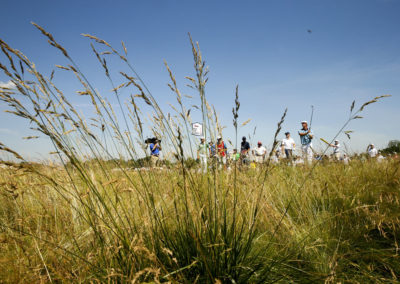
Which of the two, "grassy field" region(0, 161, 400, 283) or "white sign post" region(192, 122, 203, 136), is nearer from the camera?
"grassy field" region(0, 161, 400, 283)

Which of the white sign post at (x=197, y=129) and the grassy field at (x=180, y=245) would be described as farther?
the white sign post at (x=197, y=129)

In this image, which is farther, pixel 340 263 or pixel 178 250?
pixel 340 263

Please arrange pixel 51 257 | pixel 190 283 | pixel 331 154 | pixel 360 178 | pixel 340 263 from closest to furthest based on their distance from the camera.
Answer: pixel 190 283 → pixel 51 257 → pixel 340 263 → pixel 360 178 → pixel 331 154

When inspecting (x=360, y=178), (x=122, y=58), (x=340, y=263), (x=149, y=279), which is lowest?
(x=340, y=263)

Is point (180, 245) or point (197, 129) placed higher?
point (197, 129)

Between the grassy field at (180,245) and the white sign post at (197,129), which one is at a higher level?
the white sign post at (197,129)

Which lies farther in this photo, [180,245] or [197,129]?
[197,129]

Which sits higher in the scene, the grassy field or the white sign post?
the white sign post

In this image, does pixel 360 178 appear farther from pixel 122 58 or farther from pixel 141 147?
pixel 122 58

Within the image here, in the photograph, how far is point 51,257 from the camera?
1.46 metres

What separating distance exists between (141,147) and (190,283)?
2.81 ft

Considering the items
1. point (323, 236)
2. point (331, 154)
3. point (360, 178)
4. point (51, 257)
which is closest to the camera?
point (51, 257)

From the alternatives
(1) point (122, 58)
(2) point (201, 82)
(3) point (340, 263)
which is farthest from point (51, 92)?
(3) point (340, 263)

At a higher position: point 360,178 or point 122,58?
point 122,58
